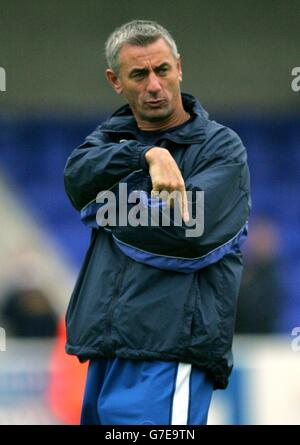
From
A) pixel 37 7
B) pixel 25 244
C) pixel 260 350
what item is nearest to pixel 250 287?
pixel 260 350

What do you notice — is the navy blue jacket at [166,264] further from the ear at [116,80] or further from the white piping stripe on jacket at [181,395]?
the ear at [116,80]

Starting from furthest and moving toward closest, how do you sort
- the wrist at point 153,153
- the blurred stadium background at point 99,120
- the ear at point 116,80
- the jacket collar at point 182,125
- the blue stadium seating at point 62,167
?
the blue stadium seating at point 62,167 < the blurred stadium background at point 99,120 < the ear at point 116,80 < the jacket collar at point 182,125 < the wrist at point 153,153

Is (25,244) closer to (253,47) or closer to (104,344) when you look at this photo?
(253,47)

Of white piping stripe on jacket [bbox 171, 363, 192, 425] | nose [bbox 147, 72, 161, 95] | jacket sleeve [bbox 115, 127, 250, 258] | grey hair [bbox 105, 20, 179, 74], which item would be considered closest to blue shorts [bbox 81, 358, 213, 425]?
white piping stripe on jacket [bbox 171, 363, 192, 425]

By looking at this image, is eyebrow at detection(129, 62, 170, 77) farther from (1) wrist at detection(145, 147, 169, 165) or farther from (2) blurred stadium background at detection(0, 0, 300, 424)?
(2) blurred stadium background at detection(0, 0, 300, 424)

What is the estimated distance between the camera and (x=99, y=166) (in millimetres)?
2543

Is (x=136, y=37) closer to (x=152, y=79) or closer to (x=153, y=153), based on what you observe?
(x=152, y=79)

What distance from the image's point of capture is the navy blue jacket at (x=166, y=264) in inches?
97.7

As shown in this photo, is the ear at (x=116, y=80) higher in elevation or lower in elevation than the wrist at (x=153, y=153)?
higher

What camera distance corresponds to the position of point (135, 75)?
2639 mm

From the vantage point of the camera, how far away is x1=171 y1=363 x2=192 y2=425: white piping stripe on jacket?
2500 millimetres

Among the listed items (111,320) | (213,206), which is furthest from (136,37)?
(111,320)

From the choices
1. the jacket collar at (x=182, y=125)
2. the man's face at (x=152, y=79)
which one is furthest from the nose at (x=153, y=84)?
the jacket collar at (x=182, y=125)

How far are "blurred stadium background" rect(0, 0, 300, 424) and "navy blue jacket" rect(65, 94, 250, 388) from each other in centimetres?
370
